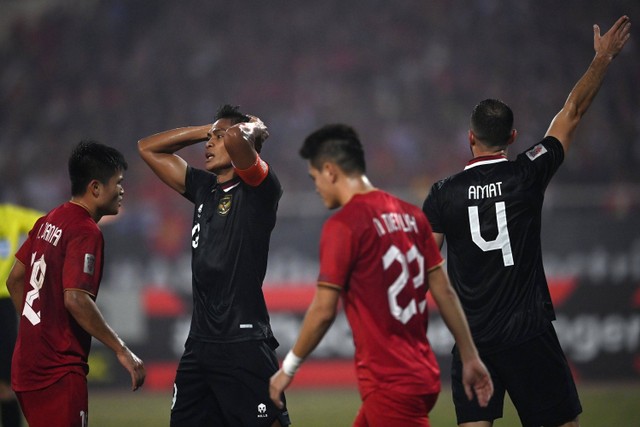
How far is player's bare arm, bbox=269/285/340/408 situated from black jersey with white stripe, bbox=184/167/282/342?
127cm

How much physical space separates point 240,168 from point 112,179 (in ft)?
2.94

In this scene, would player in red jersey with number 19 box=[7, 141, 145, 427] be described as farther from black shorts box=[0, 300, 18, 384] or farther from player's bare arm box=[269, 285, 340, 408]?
black shorts box=[0, 300, 18, 384]

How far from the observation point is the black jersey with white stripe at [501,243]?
18.5 ft

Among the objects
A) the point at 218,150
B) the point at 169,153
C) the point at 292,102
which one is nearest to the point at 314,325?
the point at 218,150

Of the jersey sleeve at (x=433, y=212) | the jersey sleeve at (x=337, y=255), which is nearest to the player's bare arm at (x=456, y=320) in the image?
the jersey sleeve at (x=337, y=255)

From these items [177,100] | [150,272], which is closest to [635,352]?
[150,272]

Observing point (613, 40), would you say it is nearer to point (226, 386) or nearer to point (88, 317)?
point (226, 386)

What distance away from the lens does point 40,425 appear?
17.5 feet

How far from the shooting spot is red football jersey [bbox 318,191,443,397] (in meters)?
4.42

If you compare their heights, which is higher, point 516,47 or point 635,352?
point 516,47

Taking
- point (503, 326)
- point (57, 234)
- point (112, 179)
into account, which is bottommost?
point (503, 326)

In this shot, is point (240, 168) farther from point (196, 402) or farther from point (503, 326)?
point (503, 326)

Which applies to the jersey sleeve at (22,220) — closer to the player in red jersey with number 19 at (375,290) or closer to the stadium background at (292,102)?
the player in red jersey with number 19 at (375,290)

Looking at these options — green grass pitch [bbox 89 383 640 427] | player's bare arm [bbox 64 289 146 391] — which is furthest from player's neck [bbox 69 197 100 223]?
green grass pitch [bbox 89 383 640 427]
